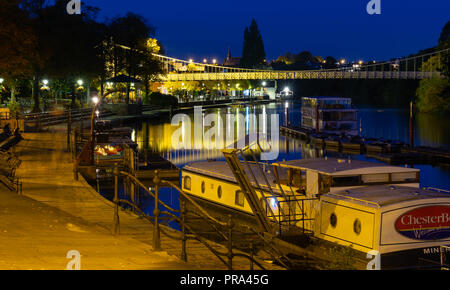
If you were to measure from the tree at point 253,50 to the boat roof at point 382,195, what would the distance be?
7111 inches

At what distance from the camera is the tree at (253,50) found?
7731 inches

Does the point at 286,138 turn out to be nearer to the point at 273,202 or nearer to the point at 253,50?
the point at 273,202

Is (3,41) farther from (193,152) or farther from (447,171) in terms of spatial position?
(447,171)

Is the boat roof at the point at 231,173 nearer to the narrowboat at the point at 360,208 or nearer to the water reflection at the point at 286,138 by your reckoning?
the narrowboat at the point at 360,208

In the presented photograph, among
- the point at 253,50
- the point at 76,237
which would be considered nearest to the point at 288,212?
the point at 76,237

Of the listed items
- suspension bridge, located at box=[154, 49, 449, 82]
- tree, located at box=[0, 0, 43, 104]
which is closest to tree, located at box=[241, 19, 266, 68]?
suspension bridge, located at box=[154, 49, 449, 82]

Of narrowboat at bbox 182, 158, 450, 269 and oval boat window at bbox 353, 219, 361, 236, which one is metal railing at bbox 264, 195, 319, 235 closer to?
narrowboat at bbox 182, 158, 450, 269

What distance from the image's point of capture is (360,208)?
589 inches

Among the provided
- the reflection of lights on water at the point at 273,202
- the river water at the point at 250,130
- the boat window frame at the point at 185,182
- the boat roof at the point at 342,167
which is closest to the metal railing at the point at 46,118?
the river water at the point at 250,130

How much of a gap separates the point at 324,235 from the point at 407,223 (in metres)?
2.33

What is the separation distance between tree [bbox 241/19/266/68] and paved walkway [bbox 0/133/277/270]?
178m

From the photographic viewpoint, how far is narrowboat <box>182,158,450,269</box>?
14438 mm

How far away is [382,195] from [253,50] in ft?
607

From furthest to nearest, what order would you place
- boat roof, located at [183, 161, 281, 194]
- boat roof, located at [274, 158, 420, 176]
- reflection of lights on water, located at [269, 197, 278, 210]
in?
boat roof, located at [183, 161, 281, 194], reflection of lights on water, located at [269, 197, 278, 210], boat roof, located at [274, 158, 420, 176]
